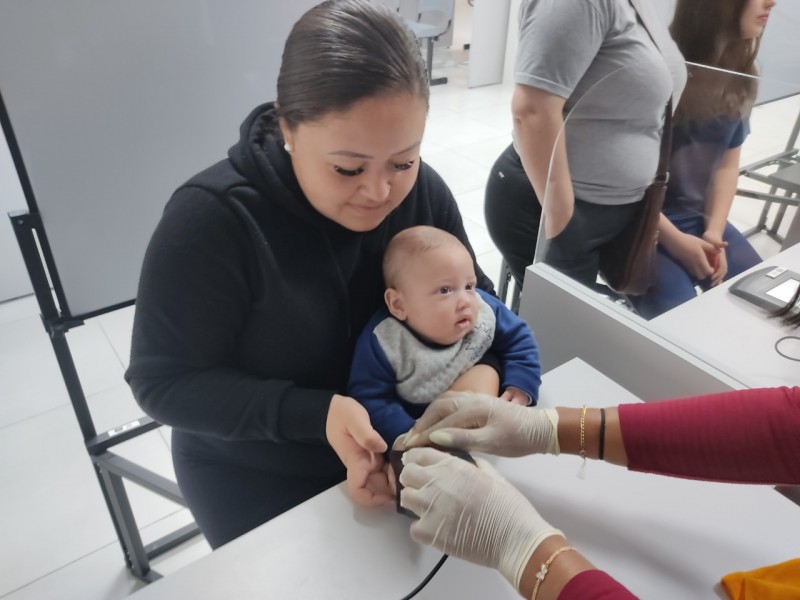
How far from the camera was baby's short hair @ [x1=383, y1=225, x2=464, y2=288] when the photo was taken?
3.07 feet

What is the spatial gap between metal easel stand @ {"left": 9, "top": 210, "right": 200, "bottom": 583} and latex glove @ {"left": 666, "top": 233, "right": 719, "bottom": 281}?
1268 millimetres

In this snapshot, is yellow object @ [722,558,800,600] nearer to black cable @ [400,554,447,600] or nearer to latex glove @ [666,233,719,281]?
black cable @ [400,554,447,600]

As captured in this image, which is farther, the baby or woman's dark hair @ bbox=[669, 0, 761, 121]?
woman's dark hair @ bbox=[669, 0, 761, 121]

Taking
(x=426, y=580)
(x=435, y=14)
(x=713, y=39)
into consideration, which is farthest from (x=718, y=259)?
(x=435, y=14)

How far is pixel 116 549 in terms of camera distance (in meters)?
1.57

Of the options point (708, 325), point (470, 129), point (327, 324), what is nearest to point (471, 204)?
point (470, 129)

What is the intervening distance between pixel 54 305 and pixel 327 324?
0.68 metres

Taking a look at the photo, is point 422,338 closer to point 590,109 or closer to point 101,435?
point 590,109

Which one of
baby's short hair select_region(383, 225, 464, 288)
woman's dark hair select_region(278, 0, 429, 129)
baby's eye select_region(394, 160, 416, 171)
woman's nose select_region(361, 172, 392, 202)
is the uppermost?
woman's dark hair select_region(278, 0, 429, 129)

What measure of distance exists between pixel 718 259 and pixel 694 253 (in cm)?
5

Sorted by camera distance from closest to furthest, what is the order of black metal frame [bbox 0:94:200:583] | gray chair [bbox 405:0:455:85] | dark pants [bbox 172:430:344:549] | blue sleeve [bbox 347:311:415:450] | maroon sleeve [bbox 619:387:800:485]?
maroon sleeve [bbox 619:387:800:485]
blue sleeve [bbox 347:311:415:450]
dark pants [bbox 172:430:344:549]
black metal frame [bbox 0:94:200:583]
gray chair [bbox 405:0:455:85]

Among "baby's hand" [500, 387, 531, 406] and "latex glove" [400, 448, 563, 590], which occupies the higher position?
"latex glove" [400, 448, 563, 590]

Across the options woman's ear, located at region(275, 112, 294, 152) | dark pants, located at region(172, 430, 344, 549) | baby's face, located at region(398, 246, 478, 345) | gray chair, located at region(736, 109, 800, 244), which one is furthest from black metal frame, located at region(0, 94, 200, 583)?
gray chair, located at region(736, 109, 800, 244)

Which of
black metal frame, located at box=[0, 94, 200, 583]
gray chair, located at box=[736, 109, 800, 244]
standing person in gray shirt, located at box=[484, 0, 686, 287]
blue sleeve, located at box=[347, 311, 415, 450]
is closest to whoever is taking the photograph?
blue sleeve, located at box=[347, 311, 415, 450]
